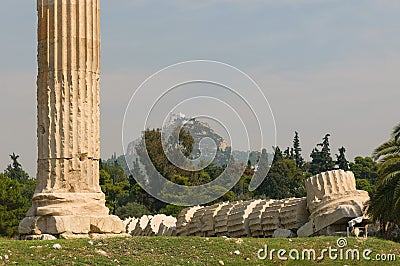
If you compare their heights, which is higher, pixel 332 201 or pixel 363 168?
pixel 363 168

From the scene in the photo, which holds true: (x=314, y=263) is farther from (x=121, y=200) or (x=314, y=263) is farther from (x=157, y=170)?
(x=121, y=200)

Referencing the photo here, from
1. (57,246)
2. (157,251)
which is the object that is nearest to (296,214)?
(157,251)

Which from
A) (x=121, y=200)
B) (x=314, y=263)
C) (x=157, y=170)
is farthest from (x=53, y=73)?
(x=121, y=200)

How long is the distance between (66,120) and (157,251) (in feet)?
14.2

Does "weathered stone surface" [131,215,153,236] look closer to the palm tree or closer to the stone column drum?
the palm tree

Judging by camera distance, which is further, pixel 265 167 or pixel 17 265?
pixel 265 167

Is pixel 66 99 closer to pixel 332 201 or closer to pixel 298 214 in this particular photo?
Result: pixel 332 201

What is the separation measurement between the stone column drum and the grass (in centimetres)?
187

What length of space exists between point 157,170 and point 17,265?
145 ft

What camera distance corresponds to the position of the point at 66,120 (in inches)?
798

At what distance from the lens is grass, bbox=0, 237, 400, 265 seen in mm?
17125

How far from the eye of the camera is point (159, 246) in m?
18.6

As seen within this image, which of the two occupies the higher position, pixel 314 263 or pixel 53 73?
pixel 53 73

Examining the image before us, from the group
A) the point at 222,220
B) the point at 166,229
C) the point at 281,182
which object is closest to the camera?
the point at 222,220
